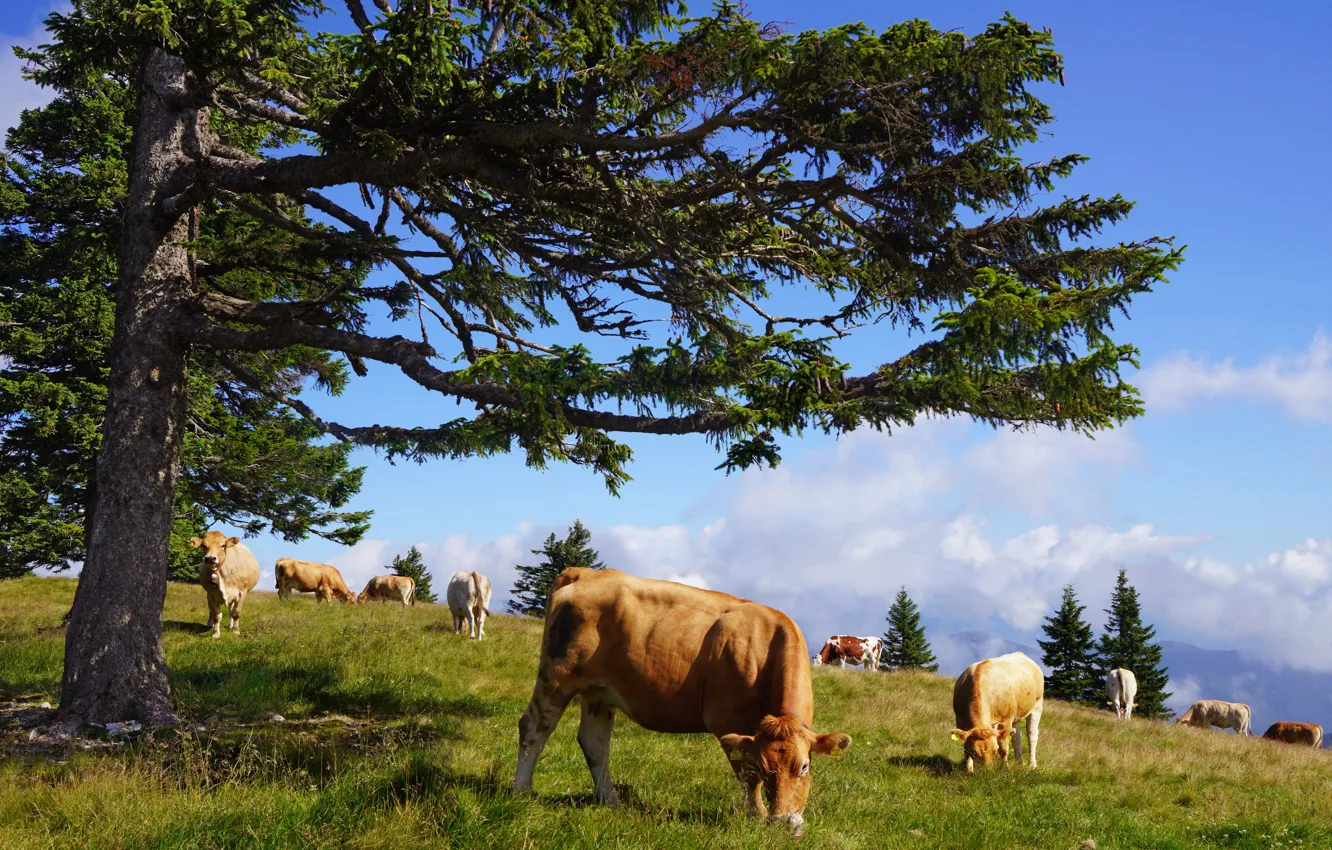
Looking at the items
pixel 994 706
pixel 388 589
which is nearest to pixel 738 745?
pixel 994 706

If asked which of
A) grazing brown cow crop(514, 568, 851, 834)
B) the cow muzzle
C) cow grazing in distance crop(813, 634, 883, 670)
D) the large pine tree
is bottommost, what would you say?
cow grazing in distance crop(813, 634, 883, 670)

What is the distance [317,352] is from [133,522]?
8.77 metres

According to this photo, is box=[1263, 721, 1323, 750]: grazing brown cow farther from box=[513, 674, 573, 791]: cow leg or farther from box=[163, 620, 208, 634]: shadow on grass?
box=[163, 620, 208, 634]: shadow on grass

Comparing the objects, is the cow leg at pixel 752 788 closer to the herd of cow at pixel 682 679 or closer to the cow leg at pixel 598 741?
the herd of cow at pixel 682 679

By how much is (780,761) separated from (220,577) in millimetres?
16147

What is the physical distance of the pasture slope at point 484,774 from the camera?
20.7 ft

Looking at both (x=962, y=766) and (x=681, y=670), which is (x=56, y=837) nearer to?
(x=681, y=670)

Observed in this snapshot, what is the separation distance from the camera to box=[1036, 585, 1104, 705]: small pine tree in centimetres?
4741

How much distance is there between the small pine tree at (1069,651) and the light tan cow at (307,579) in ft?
118

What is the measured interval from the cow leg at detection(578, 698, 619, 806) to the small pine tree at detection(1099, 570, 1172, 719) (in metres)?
45.9

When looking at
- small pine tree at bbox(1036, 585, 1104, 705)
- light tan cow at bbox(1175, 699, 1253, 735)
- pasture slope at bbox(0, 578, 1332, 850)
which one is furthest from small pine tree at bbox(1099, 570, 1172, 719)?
pasture slope at bbox(0, 578, 1332, 850)

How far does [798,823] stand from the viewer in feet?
22.8

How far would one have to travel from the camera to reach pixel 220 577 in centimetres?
1922

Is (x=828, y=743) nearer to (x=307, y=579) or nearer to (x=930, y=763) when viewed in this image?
(x=930, y=763)
